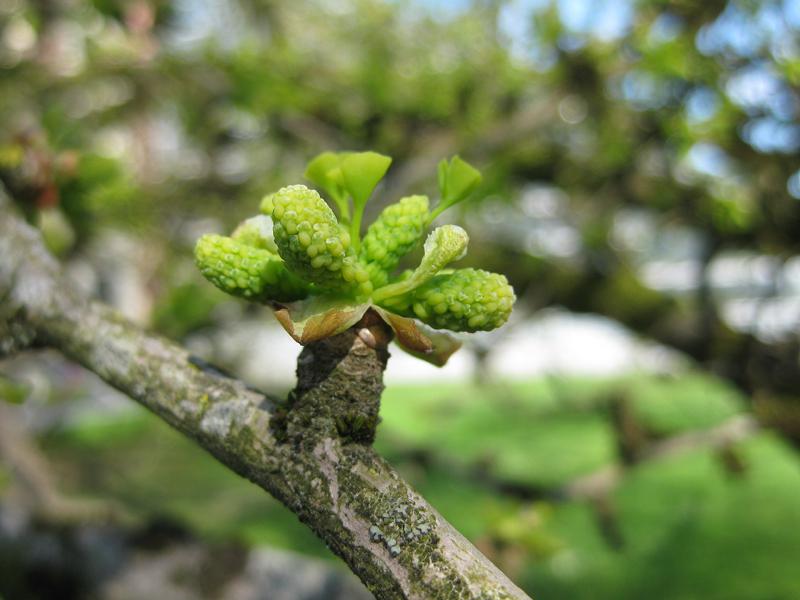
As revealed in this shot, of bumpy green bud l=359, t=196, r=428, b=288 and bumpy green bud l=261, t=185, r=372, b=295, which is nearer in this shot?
bumpy green bud l=261, t=185, r=372, b=295

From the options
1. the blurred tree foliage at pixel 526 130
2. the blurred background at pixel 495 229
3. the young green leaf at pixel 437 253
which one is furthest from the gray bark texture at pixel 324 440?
the blurred tree foliage at pixel 526 130

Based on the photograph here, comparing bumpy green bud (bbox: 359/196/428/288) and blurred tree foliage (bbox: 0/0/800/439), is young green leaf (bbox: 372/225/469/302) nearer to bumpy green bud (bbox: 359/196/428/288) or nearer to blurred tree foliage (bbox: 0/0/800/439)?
bumpy green bud (bbox: 359/196/428/288)

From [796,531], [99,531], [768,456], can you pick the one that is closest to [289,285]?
[99,531]

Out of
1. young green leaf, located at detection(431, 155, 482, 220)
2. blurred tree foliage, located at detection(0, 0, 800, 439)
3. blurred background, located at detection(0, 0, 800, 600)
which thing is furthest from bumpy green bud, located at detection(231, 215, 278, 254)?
blurred tree foliage, located at detection(0, 0, 800, 439)

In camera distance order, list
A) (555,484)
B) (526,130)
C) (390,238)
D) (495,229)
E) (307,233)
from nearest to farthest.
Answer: (307,233)
(390,238)
(526,130)
(555,484)
(495,229)

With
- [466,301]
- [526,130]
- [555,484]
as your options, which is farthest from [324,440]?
[555,484]

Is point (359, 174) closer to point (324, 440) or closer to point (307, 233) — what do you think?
point (307, 233)
